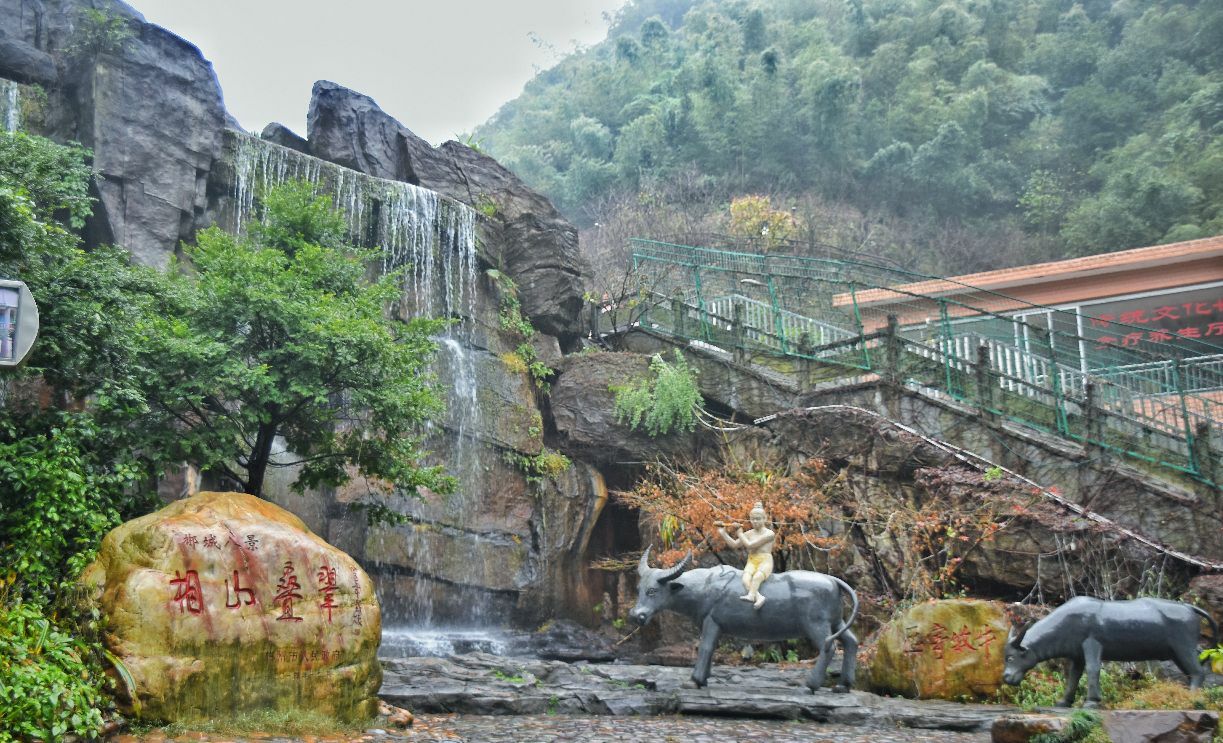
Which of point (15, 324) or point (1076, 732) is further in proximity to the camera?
point (1076, 732)

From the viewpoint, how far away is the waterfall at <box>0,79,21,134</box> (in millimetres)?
15151

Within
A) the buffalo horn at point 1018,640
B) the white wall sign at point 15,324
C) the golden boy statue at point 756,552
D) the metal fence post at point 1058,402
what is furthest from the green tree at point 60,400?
the metal fence post at point 1058,402

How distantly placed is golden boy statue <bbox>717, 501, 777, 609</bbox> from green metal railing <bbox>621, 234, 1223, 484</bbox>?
5.81 meters

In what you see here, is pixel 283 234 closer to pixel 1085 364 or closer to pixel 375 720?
pixel 375 720

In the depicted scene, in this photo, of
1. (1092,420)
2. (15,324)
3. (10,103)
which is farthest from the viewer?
(10,103)

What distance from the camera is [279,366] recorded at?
10.3 meters

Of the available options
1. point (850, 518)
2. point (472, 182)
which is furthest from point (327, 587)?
point (472, 182)

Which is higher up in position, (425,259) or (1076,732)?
(425,259)

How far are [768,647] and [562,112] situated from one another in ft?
124

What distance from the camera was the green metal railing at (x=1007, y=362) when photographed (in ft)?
47.8

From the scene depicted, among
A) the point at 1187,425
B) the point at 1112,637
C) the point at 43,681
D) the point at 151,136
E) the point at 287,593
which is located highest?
the point at 151,136

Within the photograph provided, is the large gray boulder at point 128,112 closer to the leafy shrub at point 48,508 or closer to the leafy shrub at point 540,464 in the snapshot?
the leafy shrub at point 540,464

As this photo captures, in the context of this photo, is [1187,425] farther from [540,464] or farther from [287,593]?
[287,593]

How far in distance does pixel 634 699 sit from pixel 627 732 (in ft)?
4.51
